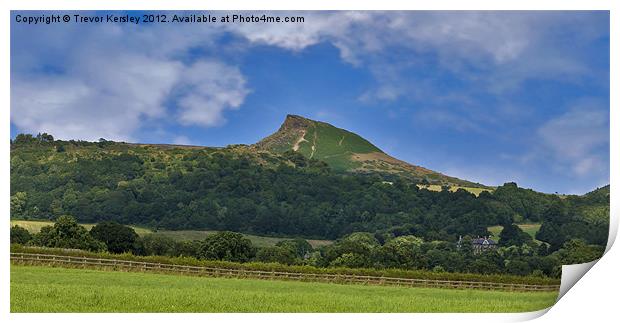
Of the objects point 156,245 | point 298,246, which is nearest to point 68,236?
point 156,245

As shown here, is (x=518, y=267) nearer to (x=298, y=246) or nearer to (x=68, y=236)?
(x=298, y=246)

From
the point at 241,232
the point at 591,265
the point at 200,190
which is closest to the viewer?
the point at 591,265

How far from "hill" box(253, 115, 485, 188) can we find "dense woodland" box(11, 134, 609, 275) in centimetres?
59

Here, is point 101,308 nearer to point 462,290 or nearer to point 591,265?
point 591,265

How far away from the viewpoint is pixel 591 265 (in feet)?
24.3

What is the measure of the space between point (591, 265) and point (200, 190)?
11.1m

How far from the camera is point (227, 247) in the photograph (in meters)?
15.7

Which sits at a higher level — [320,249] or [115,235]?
[115,235]

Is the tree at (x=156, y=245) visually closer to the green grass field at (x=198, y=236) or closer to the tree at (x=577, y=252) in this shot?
the green grass field at (x=198, y=236)

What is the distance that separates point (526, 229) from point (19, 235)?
974 cm

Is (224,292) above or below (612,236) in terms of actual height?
below

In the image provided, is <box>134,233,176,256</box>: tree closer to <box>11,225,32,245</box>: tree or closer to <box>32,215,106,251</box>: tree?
<box>32,215,106,251</box>: tree
